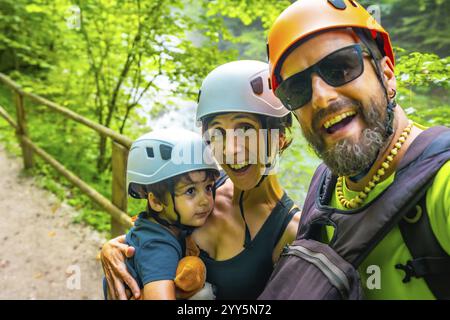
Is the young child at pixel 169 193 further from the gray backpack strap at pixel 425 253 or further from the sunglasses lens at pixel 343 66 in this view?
the gray backpack strap at pixel 425 253

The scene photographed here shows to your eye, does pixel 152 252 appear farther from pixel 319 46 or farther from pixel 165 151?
pixel 319 46

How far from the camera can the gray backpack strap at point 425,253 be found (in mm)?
886

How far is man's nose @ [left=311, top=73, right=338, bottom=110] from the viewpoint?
3.62 ft

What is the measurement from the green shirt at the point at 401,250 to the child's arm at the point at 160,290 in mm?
728

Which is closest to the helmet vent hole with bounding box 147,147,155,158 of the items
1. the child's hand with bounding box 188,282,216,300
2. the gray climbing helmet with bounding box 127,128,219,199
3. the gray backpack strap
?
the gray climbing helmet with bounding box 127,128,219,199

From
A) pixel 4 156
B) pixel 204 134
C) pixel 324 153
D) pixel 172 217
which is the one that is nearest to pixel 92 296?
pixel 172 217

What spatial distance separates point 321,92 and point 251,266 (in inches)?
30.0

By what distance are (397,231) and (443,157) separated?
0.76ft

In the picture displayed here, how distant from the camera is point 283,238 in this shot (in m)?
1.47

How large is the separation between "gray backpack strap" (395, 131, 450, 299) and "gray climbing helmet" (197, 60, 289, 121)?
68 cm

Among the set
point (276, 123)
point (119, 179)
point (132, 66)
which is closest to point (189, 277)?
point (276, 123)

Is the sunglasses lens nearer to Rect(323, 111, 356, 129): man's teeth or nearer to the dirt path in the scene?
Answer: Rect(323, 111, 356, 129): man's teeth

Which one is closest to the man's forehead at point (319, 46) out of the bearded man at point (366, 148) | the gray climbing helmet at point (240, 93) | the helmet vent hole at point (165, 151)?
the bearded man at point (366, 148)
